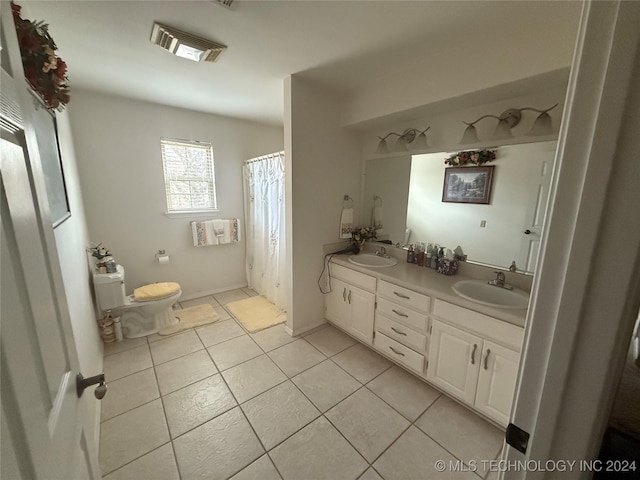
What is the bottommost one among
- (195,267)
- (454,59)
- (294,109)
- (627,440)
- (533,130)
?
(195,267)

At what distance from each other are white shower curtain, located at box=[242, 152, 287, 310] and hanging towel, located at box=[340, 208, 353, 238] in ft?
2.27

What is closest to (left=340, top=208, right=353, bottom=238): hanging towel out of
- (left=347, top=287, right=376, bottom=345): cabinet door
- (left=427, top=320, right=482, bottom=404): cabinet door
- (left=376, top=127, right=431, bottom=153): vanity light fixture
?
(left=347, top=287, right=376, bottom=345): cabinet door

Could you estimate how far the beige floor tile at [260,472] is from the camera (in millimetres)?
1312

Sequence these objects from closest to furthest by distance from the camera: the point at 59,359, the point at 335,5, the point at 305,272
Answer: the point at 59,359
the point at 335,5
the point at 305,272

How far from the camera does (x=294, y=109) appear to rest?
2.22 meters

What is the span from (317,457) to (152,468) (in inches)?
35.9

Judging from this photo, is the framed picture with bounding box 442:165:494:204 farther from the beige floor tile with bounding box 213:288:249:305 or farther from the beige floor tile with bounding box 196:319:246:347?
the beige floor tile with bounding box 213:288:249:305

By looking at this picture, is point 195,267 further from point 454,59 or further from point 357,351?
point 454,59

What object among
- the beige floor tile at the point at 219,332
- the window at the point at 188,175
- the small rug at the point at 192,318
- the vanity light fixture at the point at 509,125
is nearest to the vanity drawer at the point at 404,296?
the vanity light fixture at the point at 509,125

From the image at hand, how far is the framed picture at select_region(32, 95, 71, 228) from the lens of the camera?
120 cm

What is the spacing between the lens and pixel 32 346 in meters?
0.49

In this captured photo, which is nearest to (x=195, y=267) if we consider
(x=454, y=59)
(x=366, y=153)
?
(x=366, y=153)

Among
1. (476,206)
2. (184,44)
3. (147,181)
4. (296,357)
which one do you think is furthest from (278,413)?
(147,181)

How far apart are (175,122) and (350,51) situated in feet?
7.67
